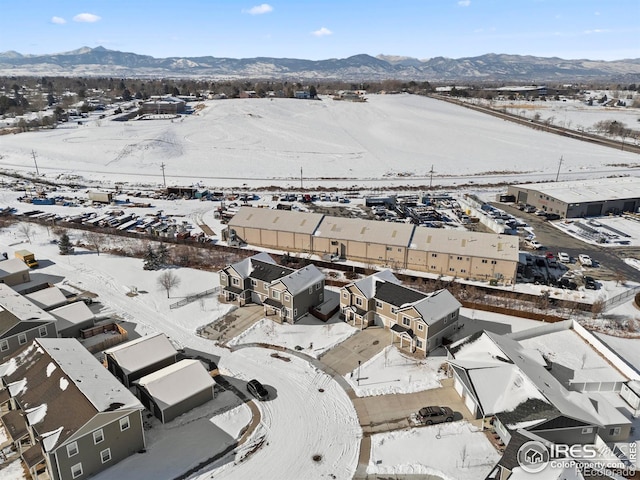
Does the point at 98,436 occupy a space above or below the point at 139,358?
above

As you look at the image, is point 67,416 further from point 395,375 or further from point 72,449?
point 395,375

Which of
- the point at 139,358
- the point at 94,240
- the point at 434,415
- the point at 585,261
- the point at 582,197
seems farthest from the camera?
the point at 582,197

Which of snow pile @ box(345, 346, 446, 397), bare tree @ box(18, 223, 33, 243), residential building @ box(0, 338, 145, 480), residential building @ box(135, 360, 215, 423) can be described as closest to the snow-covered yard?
snow pile @ box(345, 346, 446, 397)

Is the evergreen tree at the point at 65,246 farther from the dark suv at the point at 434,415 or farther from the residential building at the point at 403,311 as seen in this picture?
the dark suv at the point at 434,415

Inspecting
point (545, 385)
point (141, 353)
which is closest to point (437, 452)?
point (545, 385)

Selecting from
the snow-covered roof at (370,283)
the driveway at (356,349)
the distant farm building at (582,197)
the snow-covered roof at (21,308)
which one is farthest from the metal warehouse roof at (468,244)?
the snow-covered roof at (21,308)

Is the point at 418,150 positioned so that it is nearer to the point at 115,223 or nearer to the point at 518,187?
the point at 518,187

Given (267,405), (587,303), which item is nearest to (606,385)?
(587,303)
